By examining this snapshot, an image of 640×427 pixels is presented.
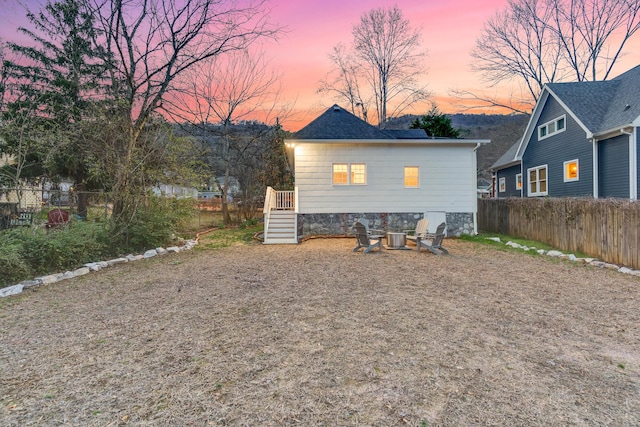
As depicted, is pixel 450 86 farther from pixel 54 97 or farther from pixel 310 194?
pixel 54 97

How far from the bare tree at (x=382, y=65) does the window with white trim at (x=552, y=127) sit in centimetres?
1026

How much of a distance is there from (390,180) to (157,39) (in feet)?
29.5

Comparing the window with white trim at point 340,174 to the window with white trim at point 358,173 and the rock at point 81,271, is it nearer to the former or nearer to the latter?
the window with white trim at point 358,173

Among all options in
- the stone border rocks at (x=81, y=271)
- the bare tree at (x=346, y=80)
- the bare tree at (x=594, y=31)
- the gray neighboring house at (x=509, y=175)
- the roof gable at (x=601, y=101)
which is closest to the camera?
the stone border rocks at (x=81, y=271)

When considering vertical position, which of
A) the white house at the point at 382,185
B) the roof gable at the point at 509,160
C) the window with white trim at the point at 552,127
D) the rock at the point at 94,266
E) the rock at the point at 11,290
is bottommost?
the rock at the point at 11,290

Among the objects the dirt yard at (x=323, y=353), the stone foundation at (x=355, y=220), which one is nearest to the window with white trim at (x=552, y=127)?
the stone foundation at (x=355, y=220)

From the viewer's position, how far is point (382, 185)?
12.2 m

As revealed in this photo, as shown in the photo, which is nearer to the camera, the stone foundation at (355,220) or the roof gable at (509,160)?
the stone foundation at (355,220)

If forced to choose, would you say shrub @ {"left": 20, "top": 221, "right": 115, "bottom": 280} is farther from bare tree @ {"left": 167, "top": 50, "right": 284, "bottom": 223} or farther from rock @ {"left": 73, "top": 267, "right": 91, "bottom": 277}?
bare tree @ {"left": 167, "top": 50, "right": 284, "bottom": 223}

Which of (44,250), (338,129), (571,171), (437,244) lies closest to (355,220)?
(338,129)

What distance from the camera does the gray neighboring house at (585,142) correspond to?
38.1 feet

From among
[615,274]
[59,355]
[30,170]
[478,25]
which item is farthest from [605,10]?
[30,170]

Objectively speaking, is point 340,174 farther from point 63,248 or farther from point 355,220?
point 63,248

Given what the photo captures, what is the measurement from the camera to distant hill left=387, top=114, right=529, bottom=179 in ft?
87.9
